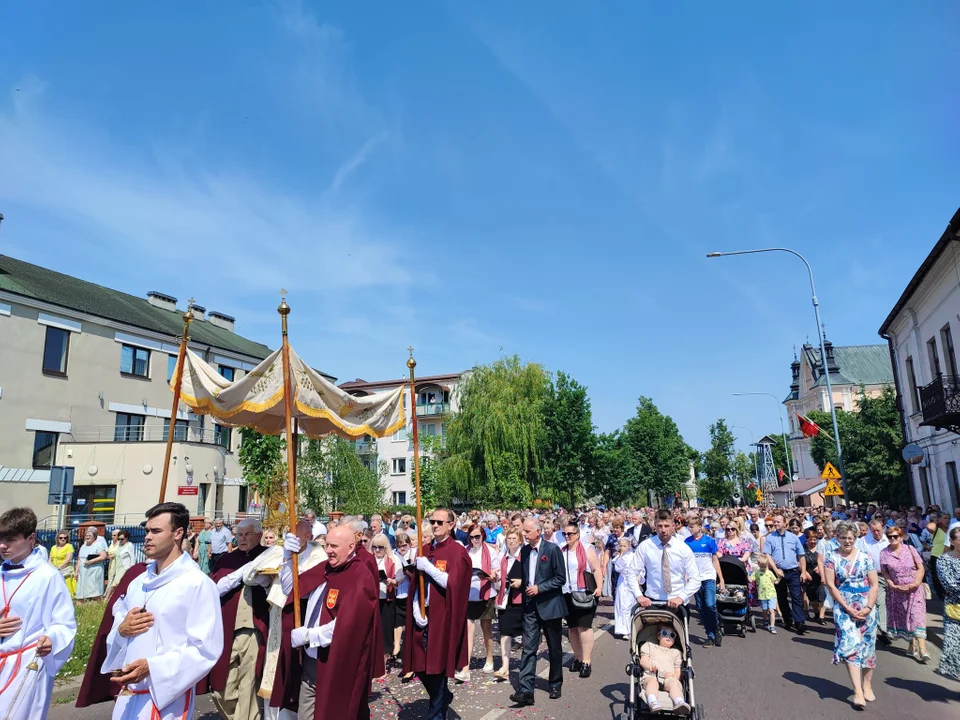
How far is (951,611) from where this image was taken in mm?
7379

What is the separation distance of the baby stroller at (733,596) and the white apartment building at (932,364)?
1301cm

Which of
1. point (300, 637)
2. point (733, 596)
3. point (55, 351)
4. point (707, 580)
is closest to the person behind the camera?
point (300, 637)

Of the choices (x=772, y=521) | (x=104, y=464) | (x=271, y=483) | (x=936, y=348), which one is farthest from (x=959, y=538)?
(x=104, y=464)

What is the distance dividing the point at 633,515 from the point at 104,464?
22.2m

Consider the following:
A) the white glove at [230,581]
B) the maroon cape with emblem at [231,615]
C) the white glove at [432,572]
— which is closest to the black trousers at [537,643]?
the white glove at [432,572]

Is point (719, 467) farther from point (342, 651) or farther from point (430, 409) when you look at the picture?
point (342, 651)

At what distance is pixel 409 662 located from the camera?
6492 mm

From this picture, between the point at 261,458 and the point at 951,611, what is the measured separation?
26.7 meters

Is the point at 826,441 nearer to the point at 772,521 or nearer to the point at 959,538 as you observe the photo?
the point at 772,521

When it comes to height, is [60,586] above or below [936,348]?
below

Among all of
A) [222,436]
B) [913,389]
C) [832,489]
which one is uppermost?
[913,389]

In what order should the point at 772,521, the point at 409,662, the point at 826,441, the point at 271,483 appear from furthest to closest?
the point at 826,441
the point at 271,483
the point at 772,521
the point at 409,662

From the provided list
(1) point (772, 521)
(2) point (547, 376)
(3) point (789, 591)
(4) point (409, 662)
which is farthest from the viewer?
(2) point (547, 376)

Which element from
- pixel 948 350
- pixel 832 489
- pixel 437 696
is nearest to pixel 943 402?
pixel 948 350
